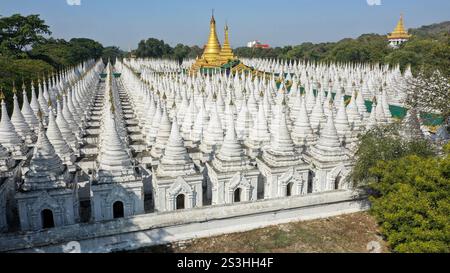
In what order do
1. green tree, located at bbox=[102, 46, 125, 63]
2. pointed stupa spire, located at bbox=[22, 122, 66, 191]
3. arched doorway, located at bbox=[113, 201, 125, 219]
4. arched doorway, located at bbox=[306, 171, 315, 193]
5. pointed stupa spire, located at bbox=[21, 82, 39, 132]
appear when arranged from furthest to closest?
green tree, located at bbox=[102, 46, 125, 63], pointed stupa spire, located at bbox=[21, 82, 39, 132], arched doorway, located at bbox=[306, 171, 315, 193], arched doorway, located at bbox=[113, 201, 125, 219], pointed stupa spire, located at bbox=[22, 122, 66, 191]

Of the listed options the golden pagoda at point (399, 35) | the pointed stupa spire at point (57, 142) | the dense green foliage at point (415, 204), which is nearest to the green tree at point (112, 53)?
the golden pagoda at point (399, 35)

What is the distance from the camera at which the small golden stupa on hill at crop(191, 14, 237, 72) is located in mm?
74375

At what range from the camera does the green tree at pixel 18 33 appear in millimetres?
60928

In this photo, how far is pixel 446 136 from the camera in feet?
75.6

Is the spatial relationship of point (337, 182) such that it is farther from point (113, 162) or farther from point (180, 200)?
point (113, 162)

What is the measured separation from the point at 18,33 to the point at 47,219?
58778 mm

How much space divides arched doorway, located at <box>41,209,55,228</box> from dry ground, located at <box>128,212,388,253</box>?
4.52 meters

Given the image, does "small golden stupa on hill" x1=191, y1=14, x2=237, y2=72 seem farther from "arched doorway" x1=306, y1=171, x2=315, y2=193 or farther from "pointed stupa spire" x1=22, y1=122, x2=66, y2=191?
"pointed stupa spire" x1=22, y1=122, x2=66, y2=191

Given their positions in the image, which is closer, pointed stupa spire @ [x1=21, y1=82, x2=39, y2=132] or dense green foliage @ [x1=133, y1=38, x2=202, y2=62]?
pointed stupa spire @ [x1=21, y1=82, x2=39, y2=132]

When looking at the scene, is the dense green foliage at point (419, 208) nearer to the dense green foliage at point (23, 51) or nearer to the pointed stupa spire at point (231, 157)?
the pointed stupa spire at point (231, 157)

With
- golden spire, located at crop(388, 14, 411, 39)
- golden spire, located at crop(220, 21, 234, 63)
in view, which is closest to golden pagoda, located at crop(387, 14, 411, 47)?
golden spire, located at crop(388, 14, 411, 39)

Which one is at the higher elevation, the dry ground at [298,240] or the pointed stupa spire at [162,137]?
the pointed stupa spire at [162,137]

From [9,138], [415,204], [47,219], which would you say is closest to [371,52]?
[415,204]
